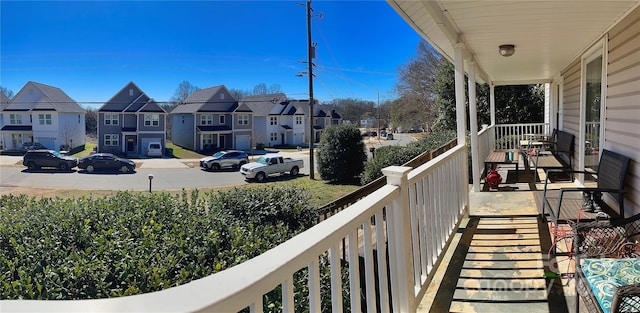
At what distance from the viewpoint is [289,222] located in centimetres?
428

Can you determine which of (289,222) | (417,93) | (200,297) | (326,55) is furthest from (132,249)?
(326,55)

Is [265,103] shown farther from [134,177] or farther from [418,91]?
[418,91]

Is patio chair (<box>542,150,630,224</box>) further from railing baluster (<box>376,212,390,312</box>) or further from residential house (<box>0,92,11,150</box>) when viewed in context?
residential house (<box>0,92,11,150</box>)

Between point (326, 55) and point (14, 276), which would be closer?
point (14, 276)

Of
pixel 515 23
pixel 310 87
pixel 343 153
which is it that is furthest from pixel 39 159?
pixel 515 23

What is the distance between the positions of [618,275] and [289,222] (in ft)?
10.5

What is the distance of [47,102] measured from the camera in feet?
42.3

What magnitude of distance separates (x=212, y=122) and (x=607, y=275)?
16512mm

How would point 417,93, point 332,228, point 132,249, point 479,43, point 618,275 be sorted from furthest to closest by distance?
point 417,93 < point 479,43 < point 132,249 < point 618,275 < point 332,228

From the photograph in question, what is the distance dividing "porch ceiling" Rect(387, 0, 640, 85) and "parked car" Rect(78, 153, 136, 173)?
14.3m

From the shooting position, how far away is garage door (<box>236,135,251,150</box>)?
17.7 m

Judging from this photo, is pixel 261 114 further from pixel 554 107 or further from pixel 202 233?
pixel 202 233

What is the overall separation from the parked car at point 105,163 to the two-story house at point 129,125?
1.02ft

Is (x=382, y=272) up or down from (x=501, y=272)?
up
